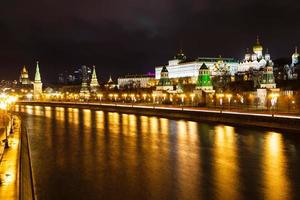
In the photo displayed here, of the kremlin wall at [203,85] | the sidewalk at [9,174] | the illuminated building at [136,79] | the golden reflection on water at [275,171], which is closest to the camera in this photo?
the sidewalk at [9,174]

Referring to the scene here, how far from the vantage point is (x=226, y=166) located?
15.3m

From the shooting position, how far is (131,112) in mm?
49781

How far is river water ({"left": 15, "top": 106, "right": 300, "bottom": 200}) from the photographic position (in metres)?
11.8

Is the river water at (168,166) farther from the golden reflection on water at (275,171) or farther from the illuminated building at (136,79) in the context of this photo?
the illuminated building at (136,79)

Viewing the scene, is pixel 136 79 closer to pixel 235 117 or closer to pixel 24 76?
pixel 24 76

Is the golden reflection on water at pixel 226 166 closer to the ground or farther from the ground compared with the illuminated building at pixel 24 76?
closer to the ground

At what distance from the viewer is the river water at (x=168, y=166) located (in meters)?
11.8

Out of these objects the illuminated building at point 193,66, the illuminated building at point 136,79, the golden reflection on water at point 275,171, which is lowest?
the golden reflection on water at point 275,171

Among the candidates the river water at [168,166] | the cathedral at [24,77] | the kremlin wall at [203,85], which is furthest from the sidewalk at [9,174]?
the cathedral at [24,77]

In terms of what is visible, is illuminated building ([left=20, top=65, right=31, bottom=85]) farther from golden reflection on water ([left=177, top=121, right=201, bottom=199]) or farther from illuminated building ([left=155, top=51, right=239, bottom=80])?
golden reflection on water ([left=177, top=121, right=201, bottom=199])

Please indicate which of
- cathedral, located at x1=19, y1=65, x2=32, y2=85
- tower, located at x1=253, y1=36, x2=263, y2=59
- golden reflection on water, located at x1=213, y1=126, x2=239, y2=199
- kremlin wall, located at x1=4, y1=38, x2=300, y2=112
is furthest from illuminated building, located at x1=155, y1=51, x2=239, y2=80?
golden reflection on water, located at x1=213, y1=126, x2=239, y2=199

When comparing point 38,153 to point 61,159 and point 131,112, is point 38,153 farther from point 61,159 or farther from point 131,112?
point 131,112

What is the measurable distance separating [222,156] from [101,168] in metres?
5.45

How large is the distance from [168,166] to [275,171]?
153 inches
